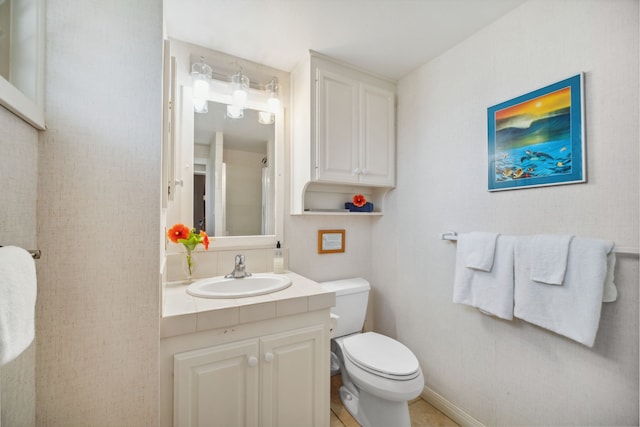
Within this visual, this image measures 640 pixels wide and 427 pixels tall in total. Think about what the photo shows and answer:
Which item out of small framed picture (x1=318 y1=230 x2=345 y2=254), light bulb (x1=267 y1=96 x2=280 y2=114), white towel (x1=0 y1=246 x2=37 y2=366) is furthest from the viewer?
small framed picture (x1=318 y1=230 x2=345 y2=254)

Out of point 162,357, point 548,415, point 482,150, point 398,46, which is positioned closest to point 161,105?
point 162,357

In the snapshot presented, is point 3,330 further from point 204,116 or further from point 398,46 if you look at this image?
point 398,46

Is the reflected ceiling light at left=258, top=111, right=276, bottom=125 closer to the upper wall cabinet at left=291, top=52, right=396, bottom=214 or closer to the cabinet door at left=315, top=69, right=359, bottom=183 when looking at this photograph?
the upper wall cabinet at left=291, top=52, right=396, bottom=214

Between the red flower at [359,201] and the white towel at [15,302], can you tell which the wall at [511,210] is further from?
the white towel at [15,302]

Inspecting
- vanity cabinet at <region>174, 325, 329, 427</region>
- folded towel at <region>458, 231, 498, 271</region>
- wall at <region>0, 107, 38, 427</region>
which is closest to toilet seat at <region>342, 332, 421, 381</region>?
vanity cabinet at <region>174, 325, 329, 427</region>

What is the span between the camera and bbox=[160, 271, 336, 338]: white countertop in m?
0.97

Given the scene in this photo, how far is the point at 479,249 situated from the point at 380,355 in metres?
0.80

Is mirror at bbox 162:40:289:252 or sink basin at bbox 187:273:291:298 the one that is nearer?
sink basin at bbox 187:273:291:298

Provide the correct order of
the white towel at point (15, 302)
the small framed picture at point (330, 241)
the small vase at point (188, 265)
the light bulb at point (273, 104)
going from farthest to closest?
the small framed picture at point (330, 241), the light bulb at point (273, 104), the small vase at point (188, 265), the white towel at point (15, 302)

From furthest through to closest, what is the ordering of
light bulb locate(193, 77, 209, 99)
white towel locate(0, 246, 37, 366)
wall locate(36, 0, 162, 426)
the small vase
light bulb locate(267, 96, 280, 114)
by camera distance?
light bulb locate(267, 96, 280, 114) < light bulb locate(193, 77, 209, 99) < the small vase < wall locate(36, 0, 162, 426) < white towel locate(0, 246, 37, 366)

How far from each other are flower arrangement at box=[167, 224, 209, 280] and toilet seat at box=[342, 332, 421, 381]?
1016 millimetres

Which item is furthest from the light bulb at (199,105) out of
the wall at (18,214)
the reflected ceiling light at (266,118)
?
the wall at (18,214)

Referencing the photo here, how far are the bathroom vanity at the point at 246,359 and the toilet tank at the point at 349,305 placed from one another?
1.52ft

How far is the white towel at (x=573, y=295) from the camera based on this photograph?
3.16ft
